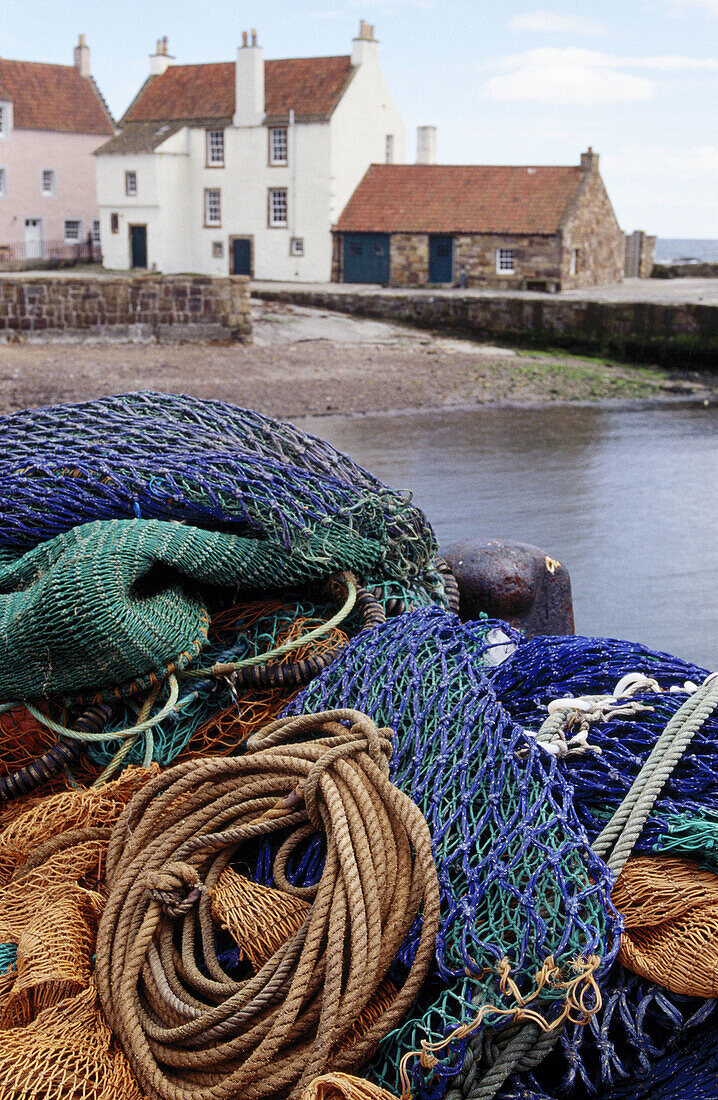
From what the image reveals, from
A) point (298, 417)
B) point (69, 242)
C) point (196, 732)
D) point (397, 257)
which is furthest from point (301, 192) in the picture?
point (196, 732)

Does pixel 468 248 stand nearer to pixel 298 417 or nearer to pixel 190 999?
pixel 298 417

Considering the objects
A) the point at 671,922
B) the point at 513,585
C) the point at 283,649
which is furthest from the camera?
the point at 513,585

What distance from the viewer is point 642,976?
2.56m

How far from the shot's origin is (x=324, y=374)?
2150 centimetres

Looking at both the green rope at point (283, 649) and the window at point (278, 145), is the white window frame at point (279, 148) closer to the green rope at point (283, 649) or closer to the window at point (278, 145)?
the window at point (278, 145)

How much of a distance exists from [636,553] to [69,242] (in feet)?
147

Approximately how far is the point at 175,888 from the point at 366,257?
38.7 metres

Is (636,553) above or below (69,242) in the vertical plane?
below

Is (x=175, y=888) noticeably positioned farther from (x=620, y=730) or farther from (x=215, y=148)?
(x=215, y=148)

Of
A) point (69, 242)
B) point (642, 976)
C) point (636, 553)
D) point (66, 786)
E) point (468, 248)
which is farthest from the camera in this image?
point (69, 242)

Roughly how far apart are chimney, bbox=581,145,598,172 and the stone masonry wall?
15cm

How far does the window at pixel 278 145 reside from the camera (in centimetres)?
4000

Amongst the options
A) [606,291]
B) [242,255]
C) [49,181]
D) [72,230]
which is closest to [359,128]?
[242,255]

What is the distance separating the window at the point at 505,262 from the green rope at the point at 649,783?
120ft
